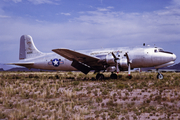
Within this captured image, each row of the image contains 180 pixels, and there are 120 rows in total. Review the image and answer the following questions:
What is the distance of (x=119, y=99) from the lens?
12.0m

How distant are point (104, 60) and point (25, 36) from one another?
14716 millimetres

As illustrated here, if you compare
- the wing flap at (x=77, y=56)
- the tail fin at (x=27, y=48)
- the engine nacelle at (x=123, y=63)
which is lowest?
the engine nacelle at (x=123, y=63)

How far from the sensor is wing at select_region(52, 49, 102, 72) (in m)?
21.2

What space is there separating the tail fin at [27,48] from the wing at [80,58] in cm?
916

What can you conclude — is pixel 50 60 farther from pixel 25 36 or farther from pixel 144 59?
pixel 144 59

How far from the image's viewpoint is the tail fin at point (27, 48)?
98.3ft

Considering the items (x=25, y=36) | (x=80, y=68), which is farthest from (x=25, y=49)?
(x=80, y=68)

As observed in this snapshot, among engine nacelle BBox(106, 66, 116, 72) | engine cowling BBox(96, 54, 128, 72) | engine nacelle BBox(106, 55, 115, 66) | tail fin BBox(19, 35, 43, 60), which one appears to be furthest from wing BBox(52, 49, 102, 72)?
tail fin BBox(19, 35, 43, 60)

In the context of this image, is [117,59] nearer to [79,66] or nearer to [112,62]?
[112,62]

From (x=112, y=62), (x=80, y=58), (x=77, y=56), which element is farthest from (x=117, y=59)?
(x=77, y=56)

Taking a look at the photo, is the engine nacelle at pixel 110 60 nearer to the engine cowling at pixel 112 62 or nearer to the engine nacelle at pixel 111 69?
the engine cowling at pixel 112 62

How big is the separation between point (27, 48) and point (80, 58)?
11.6 metres

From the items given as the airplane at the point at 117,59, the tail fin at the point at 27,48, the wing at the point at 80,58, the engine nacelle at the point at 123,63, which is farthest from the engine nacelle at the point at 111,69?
the tail fin at the point at 27,48

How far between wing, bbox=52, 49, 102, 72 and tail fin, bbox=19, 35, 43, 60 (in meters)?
9.16
